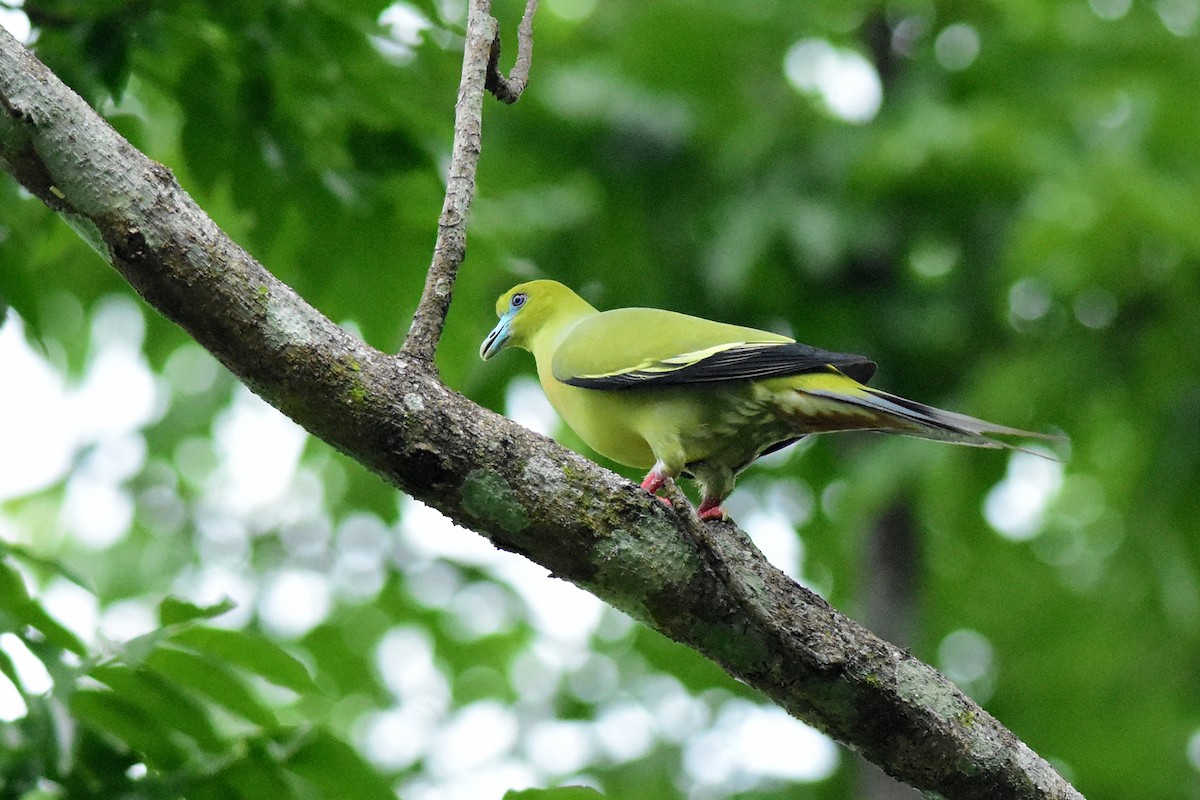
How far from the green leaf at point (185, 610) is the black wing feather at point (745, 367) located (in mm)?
1200

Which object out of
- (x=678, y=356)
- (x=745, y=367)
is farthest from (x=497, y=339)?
(x=745, y=367)

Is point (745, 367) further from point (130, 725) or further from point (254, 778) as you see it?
point (130, 725)

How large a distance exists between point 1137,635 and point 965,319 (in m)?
2.43

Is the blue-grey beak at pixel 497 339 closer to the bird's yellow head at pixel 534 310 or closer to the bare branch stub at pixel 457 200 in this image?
the bird's yellow head at pixel 534 310

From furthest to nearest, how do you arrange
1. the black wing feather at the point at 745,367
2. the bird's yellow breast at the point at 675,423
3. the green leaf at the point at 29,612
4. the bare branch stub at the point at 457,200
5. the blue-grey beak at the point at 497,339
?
the blue-grey beak at the point at 497,339, the bird's yellow breast at the point at 675,423, the black wing feather at the point at 745,367, the green leaf at the point at 29,612, the bare branch stub at the point at 457,200

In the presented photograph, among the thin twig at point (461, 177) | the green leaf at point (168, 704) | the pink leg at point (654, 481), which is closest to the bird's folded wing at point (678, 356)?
the pink leg at point (654, 481)

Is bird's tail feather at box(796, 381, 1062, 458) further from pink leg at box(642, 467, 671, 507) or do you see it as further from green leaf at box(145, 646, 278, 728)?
green leaf at box(145, 646, 278, 728)

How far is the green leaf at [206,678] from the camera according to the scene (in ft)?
10.3

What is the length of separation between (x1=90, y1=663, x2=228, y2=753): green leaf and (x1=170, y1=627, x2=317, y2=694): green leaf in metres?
0.11

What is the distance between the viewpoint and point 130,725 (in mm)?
3092

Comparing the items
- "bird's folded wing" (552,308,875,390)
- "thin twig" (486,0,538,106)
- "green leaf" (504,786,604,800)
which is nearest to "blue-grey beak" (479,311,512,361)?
"bird's folded wing" (552,308,875,390)

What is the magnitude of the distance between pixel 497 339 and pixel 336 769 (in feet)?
5.80

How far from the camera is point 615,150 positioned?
684 centimetres

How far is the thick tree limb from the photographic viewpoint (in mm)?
2439
